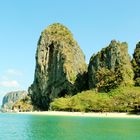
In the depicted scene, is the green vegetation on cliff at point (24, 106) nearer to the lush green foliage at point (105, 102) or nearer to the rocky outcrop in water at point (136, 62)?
the lush green foliage at point (105, 102)

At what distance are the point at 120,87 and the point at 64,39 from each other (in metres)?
36.7

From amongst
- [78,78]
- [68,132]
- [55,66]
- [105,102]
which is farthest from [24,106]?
[68,132]

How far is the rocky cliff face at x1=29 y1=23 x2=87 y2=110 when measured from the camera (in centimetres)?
13375

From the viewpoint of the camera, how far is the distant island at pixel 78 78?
341ft

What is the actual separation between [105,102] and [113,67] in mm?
16793

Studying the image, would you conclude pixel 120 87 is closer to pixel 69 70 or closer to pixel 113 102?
pixel 113 102

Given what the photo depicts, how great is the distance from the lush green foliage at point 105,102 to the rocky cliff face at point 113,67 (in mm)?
4160

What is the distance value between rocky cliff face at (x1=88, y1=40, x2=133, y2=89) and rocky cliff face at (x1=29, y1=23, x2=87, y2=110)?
15313mm

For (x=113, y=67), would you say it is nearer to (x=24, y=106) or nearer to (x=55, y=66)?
(x=55, y=66)

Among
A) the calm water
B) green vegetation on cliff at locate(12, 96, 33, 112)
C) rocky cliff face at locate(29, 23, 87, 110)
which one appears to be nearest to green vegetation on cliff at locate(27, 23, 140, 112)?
rocky cliff face at locate(29, 23, 87, 110)

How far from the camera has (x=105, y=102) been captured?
102 m

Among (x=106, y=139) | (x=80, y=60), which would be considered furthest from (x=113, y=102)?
(x=106, y=139)

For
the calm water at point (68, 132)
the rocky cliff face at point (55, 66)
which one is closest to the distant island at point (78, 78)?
the rocky cliff face at point (55, 66)

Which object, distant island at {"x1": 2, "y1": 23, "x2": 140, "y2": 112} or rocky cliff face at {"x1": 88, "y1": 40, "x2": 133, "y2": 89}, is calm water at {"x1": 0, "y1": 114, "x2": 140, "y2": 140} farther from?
rocky cliff face at {"x1": 88, "y1": 40, "x2": 133, "y2": 89}
